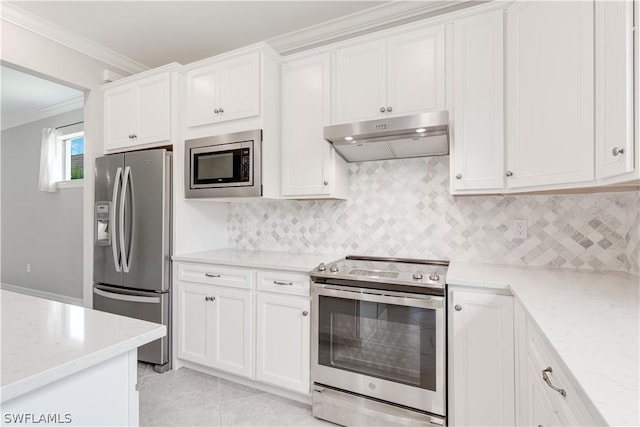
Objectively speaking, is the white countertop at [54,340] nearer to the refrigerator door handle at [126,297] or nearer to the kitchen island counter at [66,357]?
the kitchen island counter at [66,357]

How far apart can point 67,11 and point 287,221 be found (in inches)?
92.6

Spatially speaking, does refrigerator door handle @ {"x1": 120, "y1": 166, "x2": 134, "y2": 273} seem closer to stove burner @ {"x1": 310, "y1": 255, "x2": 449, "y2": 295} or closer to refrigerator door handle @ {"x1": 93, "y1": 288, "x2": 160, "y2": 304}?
refrigerator door handle @ {"x1": 93, "y1": 288, "x2": 160, "y2": 304}

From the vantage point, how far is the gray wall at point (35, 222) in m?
4.47

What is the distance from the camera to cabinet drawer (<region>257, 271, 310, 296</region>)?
2100 millimetres

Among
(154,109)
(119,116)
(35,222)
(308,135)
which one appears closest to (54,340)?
(308,135)

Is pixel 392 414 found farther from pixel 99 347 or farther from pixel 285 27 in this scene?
pixel 285 27

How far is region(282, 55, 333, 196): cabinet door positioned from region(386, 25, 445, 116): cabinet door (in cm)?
47

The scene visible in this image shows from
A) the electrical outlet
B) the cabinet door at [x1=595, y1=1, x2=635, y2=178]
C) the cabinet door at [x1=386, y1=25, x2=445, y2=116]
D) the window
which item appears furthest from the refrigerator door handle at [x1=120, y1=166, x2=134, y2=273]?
the cabinet door at [x1=595, y1=1, x2=635, y2=178]

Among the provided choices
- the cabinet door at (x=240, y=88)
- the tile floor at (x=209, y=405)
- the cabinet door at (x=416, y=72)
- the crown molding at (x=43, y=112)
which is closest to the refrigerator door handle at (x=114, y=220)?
the tile floor at (x=209, y=405)

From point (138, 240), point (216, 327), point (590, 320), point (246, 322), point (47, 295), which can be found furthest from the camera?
point (47, 295)

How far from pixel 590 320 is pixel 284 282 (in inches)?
62.6

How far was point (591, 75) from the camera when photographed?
1.40 m

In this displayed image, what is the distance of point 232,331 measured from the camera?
2.36 m

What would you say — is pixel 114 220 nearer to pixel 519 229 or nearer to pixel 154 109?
pixel 154 109
